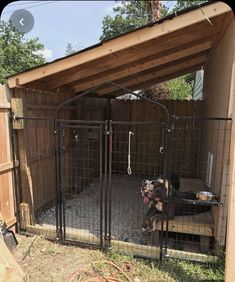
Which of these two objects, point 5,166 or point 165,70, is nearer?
point 5,166

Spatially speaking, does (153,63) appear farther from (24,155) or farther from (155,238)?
(155,238)

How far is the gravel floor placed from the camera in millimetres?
4102

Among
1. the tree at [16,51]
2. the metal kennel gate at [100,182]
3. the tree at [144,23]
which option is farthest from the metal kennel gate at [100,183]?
the tree at [16,51]

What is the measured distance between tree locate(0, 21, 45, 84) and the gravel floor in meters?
13.1

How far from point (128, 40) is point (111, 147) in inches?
50.9

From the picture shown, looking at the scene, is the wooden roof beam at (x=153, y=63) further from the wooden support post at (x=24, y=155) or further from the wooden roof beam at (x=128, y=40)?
the wooden support post at (x=24, y=155)

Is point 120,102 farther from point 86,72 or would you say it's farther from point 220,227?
point 220,227

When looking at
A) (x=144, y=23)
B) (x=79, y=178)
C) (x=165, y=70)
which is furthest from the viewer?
(x=144, y=23)

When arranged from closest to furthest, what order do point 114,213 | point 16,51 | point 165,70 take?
point 114,213 < point 165,70 < point 16,51

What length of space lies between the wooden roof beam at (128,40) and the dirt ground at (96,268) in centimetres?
224

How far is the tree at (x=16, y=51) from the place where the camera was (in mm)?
17047

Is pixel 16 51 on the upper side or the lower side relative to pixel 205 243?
upper

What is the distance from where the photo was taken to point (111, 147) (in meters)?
3.54

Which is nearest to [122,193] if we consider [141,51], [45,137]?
[45,137]
